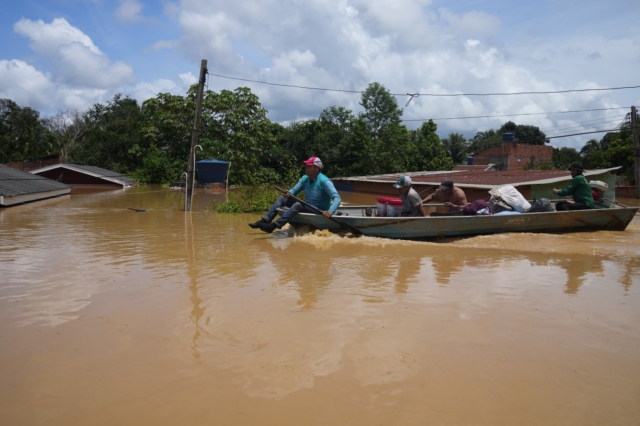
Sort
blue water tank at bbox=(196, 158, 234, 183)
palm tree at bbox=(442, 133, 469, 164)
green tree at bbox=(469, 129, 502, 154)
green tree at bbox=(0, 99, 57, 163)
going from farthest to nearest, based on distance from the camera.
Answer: green tree at bbox=(469, 129, 502, 154)
palm tree at bbox=(442, 133, 469, 164)
green tree at bbox=(0, 99, 57, 163)
blue water tank at bbox=(196, 158, 234, 183)

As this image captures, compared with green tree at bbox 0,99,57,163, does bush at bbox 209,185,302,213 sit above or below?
below

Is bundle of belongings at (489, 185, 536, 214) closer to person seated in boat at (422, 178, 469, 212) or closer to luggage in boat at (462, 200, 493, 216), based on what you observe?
luggage in boat at (462, 200, 493, 216)

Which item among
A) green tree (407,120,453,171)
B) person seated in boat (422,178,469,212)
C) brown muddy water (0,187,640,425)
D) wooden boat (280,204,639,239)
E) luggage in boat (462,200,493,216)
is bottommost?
brown muddy water (0,187,640,425)

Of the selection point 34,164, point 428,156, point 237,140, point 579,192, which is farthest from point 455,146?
point 579,192

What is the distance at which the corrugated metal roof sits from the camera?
1651 centimetres

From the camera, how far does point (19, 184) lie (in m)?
18.3

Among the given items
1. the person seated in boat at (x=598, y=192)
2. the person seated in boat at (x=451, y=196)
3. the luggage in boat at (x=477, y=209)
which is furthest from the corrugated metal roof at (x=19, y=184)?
the person seated in boat at (x=598, y=192)

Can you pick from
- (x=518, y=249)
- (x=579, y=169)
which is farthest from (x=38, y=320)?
(x=579, y=169)

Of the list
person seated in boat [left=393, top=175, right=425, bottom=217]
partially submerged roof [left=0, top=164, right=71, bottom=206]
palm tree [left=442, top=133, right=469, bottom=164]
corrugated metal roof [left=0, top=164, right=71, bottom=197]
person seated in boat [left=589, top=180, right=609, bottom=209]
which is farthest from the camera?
palm tree [left=442, top=133, right=469, bottom=164]

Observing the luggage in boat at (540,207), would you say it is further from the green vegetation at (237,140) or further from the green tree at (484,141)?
the green tree at (484,141)

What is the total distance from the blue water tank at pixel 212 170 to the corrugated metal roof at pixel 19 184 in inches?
262

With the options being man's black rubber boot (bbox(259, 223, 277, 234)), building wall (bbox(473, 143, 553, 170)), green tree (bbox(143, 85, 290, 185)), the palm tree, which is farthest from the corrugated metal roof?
the palm tree

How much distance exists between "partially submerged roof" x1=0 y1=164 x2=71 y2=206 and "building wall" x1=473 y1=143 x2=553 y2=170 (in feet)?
107

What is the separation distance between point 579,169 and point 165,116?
24.8 metres
